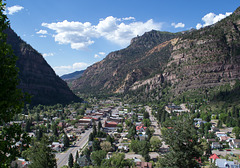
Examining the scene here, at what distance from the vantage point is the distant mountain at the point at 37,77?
460 ft

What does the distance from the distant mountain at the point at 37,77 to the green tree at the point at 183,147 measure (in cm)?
13607

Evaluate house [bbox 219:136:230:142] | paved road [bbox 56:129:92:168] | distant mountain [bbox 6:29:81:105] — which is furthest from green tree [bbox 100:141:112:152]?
distant mountain [bbox 6:29:81:105]

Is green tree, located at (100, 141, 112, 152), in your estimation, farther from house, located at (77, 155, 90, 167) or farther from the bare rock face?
the bare rock face

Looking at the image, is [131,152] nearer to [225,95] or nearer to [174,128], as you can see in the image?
[174,128]

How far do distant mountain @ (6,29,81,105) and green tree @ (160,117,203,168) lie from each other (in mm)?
136067

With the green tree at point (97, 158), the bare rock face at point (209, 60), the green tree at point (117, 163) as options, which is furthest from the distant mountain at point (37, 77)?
the green tree at point (117, 163)

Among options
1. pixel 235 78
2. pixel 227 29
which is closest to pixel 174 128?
pixel 235 78

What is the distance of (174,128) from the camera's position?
13516 millimetres

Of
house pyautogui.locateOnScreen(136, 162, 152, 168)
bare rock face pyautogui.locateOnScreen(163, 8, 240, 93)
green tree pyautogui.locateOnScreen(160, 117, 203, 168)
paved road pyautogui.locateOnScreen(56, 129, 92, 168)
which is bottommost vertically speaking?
paved road pyautogui.locateOnScreen(56, 129, 92, 168)

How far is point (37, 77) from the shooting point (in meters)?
149

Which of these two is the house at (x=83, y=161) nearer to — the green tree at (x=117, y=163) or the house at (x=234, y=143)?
the green tree at (x=117, y=163)

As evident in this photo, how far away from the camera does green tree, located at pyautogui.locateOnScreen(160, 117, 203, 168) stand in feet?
42.4

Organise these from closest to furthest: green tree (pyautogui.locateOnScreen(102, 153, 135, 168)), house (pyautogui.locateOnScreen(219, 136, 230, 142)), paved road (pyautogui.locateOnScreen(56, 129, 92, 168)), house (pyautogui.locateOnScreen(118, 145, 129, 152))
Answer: green tree (pyautogui.locateOnScreen(102, 153, 135, 168))
paved road (pyautogui.locateOnScreen(56, 129, 92, 168))
house (pyautogui.locateOnScreen(118, 145, 129, 152))
house (pyautogui.locateOnScreen(219, 136, 230, 142))

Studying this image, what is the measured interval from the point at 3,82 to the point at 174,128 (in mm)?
11124
